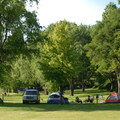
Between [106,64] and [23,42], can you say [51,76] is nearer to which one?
[23,42]

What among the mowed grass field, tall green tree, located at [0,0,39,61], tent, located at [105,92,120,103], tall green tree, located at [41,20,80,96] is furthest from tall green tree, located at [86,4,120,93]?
the mowed grass field

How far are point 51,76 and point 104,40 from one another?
16.2 metres

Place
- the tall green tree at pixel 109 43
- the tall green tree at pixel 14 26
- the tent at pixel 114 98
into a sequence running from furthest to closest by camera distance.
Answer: the tall green tree at pixel 109 43 < the tent at pixel 114 98 < the tall green tree at pixel 14 26
